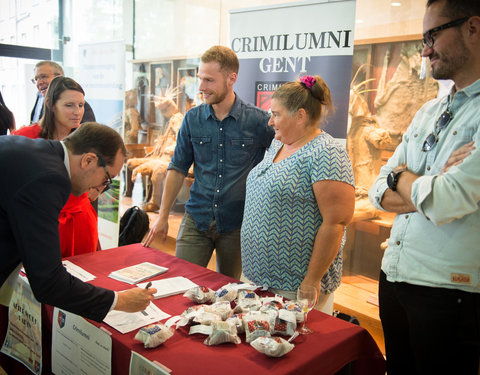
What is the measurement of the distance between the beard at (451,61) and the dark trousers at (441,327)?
2.19ft

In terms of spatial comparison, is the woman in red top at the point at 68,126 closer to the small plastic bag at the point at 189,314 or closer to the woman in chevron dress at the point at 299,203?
the woman in chevron dress at the point at 299,203

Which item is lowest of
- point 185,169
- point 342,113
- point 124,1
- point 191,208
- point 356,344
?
point 356,344

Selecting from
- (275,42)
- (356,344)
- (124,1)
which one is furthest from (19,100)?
(356,344)

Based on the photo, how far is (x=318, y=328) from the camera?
1.47 m

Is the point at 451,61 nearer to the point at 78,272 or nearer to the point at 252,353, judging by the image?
the point at 252,353

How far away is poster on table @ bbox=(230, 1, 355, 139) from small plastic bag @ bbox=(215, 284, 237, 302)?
1685mm

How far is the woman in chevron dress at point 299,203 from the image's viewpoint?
5.74ft

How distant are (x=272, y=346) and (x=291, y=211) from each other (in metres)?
0.66

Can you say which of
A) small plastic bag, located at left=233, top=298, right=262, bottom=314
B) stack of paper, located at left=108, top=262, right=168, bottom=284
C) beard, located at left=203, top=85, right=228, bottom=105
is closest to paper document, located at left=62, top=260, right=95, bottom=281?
stack of paper, located at left=108, top=262, right=168, bottom=284

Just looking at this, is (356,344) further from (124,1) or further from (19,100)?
(19,100)

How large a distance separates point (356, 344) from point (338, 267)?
0.55 metres

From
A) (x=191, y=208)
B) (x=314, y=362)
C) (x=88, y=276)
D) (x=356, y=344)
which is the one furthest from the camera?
(x=191, y=208)

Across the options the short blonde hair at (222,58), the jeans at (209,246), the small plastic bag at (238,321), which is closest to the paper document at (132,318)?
the small plastic bag at (238,321)

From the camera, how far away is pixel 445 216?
1.24 meters
